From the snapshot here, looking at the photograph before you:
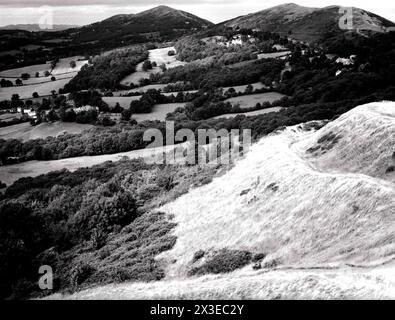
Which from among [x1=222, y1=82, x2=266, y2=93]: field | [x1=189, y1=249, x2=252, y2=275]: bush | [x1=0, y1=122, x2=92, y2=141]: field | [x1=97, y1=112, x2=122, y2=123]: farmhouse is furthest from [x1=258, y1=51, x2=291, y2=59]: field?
[x1=189, y1=249, x2=252, y2=275]: bush

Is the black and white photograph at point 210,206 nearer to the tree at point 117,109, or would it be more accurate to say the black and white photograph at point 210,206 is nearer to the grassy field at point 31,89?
the tree at point 117,109

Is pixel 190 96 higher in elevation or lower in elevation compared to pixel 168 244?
higher

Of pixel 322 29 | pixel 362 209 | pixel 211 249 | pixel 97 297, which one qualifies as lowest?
pixel 97 297

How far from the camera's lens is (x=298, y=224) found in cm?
2942

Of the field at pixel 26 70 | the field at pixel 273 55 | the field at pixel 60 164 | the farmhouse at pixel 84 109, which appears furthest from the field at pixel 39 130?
the field at pixel 273 55

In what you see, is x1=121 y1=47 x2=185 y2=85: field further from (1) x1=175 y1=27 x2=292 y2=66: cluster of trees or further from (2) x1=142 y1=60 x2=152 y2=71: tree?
(1) x1=175 y1=27 x2=292 y2=66: cluster of trees

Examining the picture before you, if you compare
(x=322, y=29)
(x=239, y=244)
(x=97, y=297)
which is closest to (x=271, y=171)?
(x=239, y=244)

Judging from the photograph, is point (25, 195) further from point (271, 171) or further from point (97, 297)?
point (271, 171)

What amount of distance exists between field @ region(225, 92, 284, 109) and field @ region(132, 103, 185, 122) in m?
13.0

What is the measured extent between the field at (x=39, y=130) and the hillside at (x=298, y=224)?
2235 inches

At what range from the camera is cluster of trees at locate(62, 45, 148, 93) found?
142 metres

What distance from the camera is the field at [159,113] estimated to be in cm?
9588

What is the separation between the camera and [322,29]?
19888 cm

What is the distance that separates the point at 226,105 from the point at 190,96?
1875cm
